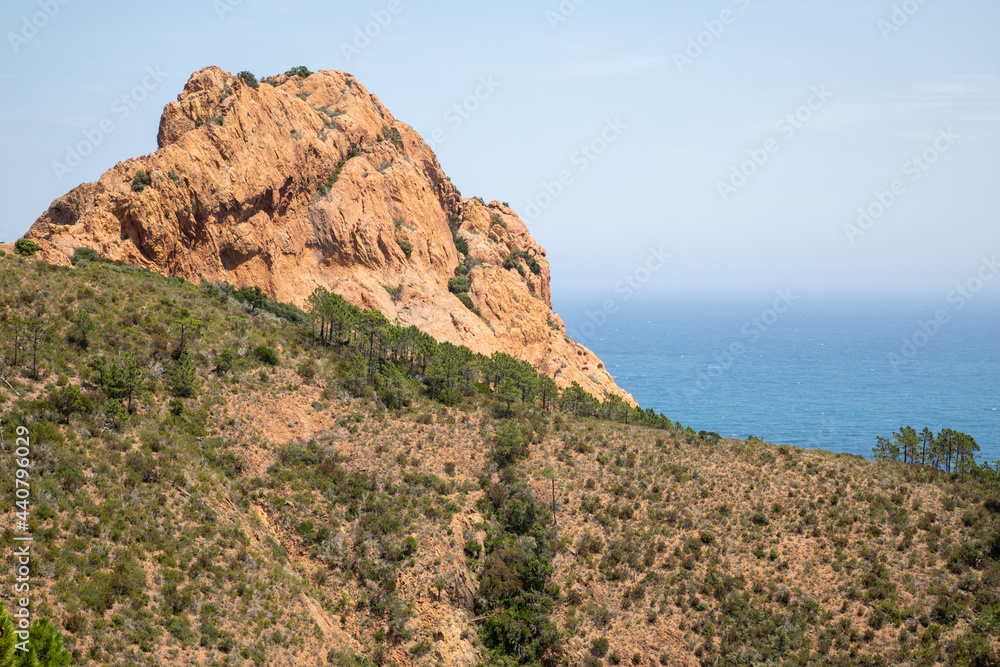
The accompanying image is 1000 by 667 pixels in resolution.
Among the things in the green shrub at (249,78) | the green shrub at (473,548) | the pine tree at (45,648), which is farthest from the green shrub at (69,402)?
the green shrub at (249,78)

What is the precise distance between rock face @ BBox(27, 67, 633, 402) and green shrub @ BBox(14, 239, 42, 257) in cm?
67

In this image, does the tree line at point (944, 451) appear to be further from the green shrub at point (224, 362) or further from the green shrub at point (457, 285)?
the green shrub at point (224, 362)

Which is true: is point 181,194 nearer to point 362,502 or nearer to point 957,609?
point 362,502

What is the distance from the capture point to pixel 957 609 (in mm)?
32562

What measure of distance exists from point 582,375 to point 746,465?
37.2 m

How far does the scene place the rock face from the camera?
56.1m

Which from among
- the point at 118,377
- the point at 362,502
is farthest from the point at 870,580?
the point at 118,377

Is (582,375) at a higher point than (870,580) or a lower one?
higher

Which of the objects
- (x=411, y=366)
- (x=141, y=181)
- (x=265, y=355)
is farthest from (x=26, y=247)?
(x=411, y=366)

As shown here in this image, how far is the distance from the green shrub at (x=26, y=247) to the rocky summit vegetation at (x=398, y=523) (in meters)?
2.79

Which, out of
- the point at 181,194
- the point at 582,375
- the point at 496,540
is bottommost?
the point at 496,540

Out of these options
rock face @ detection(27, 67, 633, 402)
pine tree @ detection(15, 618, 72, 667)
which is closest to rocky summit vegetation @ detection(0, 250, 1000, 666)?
pine tree @ detection(15, 618, 72, 667)

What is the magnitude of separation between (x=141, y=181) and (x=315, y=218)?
18.4 metres

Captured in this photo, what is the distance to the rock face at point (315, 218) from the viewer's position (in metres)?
56.1
